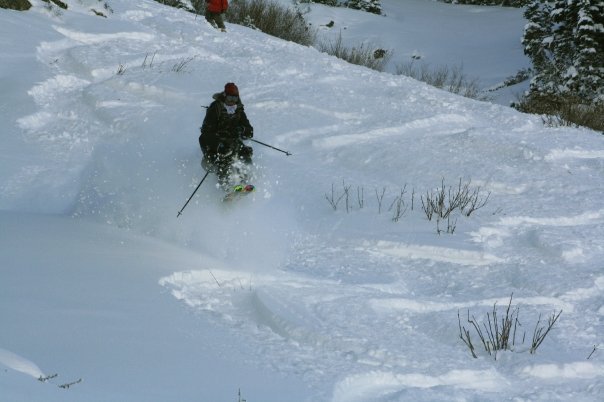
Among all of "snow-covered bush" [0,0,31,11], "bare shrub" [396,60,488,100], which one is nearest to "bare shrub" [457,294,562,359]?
"snow-covered bush" [0,0,31,11]

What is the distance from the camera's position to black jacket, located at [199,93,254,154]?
6328 millimetres

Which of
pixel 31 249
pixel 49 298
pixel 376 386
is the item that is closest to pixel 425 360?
pixel 376 386

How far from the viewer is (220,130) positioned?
6.37 meters

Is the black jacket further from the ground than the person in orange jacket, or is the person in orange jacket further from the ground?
the person in orange jacket

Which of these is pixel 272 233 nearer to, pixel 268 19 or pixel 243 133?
pixel 243 133

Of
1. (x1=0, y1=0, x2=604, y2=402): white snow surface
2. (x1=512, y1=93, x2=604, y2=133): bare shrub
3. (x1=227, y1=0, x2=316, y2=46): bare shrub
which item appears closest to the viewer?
(x1=0, y1=0, x2=604, y2=402): white snow surface

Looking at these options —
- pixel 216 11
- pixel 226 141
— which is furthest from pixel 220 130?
pixel 216 11

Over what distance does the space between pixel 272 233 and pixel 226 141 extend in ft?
3.88

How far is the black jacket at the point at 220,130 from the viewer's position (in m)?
6.33

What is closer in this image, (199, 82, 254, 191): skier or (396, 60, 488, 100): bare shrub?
(199, 82, 254, 191): skier

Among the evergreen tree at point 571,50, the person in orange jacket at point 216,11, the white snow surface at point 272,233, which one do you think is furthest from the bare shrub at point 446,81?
the white snow surface at point 272,233

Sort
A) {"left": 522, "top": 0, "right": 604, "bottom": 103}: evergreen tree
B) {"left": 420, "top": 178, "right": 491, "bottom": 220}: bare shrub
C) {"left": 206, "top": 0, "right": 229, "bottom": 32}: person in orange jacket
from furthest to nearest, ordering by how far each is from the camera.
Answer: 1. {"left": 522, "top": 0, "right": 604, "bottom": 103}: evergreen tree
2. {"left": 206, "top": 0, "right": 229, "bottom": 32}: person in orange jacket
3. {"left": 420, "top": 178, "right": 491, "bottom": 220}: bare shrub

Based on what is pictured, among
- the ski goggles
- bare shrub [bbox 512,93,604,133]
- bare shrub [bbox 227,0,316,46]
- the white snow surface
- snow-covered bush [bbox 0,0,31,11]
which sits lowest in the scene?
the white snow surface

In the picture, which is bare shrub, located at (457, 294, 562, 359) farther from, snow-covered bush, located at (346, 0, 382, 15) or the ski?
snow-covered bush, located at (346, 0, 382, 15)
